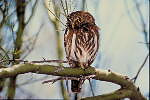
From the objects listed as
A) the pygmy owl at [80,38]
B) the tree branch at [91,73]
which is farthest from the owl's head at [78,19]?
the tree branch at [91,73]

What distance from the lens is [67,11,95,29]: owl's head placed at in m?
4.07

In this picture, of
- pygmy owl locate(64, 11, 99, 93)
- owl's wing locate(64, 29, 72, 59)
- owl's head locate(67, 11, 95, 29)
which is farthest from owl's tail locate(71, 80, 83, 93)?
owl's head locate(67, 11, 95, 29)

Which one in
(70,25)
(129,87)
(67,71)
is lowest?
(129,87)

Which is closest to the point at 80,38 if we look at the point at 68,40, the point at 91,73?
the point at 68,40

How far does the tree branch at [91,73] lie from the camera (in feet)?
11.1

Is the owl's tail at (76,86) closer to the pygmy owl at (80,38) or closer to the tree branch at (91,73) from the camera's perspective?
the pygmy owl at (80,38)

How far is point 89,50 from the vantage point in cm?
420

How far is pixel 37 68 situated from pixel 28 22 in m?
2.75

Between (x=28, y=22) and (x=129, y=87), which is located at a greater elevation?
(x=28, y=22)

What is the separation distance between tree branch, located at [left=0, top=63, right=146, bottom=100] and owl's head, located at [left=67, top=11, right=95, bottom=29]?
1.64 feet

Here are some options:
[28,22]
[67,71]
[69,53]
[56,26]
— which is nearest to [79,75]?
[67,71]

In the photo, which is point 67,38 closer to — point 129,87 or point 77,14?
point 77,14

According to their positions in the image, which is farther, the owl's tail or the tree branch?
the owl's tail

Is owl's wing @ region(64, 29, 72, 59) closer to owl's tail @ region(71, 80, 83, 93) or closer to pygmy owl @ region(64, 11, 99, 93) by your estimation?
pygmy owl @ region(64, 11, 99, 93)
